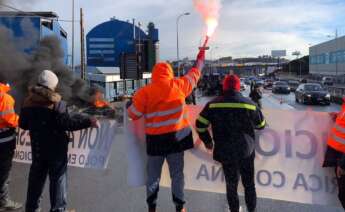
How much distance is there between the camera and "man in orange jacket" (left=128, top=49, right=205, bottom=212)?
15.1 feet

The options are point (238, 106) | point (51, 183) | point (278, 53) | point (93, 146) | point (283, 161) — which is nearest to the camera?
point (238, 106)

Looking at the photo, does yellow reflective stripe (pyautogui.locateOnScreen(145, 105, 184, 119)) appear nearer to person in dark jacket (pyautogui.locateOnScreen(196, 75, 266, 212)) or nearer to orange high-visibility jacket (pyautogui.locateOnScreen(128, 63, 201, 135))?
orange high-visibility jacket (pyautogui.locateOnScreen(128, 63, 201, 135))

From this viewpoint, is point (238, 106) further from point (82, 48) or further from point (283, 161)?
point (82, 48)

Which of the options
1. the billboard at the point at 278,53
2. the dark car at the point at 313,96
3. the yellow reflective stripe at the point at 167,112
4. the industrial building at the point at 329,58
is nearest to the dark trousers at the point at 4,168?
the yellow reflective stripe at the point at 167,112

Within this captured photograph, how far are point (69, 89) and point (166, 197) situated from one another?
26.3 m

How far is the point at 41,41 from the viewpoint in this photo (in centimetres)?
2792

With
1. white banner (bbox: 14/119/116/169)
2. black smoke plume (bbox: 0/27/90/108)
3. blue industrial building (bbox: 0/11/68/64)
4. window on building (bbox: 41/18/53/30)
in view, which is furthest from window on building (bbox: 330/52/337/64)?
white banner (bbox: 14/119/116/169)

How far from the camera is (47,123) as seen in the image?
445 centimetres

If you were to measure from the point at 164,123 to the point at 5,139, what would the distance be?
2032 mm

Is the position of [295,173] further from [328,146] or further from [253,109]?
[253,109]

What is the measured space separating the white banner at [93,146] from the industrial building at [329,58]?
2862 inches

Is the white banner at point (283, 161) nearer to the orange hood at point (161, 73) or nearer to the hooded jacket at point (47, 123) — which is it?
the orange hood at point (161, 73)

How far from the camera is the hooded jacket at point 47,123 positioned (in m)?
4.43

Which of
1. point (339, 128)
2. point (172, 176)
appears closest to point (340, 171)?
point (339, 128)
